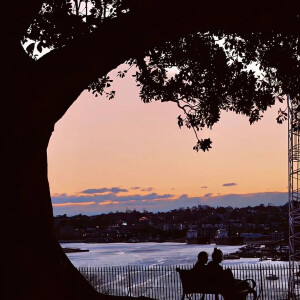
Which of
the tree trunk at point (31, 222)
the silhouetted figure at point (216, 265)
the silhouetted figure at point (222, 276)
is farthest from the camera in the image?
the silhouetted figure at point (216, 265)

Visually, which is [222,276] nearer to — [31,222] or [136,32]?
[31,222]

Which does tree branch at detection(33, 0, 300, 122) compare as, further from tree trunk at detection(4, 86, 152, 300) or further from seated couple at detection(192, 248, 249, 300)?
seated couple at detection(192, 248, 249, 300)

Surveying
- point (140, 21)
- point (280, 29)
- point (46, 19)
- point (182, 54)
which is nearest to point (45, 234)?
point (140, 21)

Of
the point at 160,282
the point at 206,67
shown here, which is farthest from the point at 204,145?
the point at 160,282

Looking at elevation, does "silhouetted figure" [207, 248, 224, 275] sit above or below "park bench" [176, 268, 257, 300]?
above

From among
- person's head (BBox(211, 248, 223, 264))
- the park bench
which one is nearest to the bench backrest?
the park bench

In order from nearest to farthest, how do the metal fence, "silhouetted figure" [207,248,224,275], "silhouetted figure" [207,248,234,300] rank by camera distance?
"silhouetted figure" [207,248,234,300] → "silhouetted figure" [207,248,224,275] → the metal fence

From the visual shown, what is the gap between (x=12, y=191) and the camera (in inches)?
274

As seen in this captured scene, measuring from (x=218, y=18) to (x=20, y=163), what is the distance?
2.95m

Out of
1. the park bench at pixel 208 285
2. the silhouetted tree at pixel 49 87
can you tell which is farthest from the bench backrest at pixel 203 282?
the silhouetted tree at pixel 49 87

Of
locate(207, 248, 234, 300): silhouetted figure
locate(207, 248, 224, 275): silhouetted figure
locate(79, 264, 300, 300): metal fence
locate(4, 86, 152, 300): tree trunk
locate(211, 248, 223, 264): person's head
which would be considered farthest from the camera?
locate(79, 264, 300, 300): metal fence

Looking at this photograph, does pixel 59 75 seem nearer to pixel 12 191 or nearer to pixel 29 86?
pixel 29 86

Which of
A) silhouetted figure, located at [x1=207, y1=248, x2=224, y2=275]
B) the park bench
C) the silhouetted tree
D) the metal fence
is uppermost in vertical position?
the silhouetted tree

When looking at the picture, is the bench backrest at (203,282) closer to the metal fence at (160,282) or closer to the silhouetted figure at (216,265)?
the silhouetted figure at (216,265)
